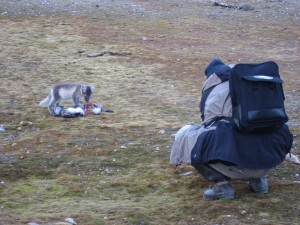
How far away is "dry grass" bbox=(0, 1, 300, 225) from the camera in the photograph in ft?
20.3

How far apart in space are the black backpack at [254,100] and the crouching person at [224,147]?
0.39ft

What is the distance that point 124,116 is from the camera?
9906 mm

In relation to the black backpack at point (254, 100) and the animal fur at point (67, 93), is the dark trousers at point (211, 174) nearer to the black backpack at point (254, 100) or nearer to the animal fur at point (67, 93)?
the black backpack at point (254, 100)

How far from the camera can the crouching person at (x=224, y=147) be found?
591 cm

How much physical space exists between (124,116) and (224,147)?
4.13m

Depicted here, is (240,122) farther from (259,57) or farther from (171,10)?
(171,10)

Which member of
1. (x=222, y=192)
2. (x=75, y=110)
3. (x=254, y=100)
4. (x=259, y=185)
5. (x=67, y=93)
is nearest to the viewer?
(x=254, y=100)

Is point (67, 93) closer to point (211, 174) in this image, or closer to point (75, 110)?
point (75, 110)

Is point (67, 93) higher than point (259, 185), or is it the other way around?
point (259, 185)

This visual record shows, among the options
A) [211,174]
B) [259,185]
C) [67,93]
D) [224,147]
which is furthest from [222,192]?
[67,93]

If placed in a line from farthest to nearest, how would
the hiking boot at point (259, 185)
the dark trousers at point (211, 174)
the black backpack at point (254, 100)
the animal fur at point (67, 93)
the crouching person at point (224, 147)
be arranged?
the animal fur at point (67, 93)
the hiking boot at point (259, 185)
the dark trousers at point (211, 174)
the crouching person at point (224, 147)
the black backpack at point (254, 100)

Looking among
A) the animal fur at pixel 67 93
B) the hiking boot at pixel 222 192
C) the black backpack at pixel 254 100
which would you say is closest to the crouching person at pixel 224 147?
the hiking boot at pixel 222 192

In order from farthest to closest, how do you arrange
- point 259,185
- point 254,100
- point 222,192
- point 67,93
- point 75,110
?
point 67,93
point 75,110
point 259,185
point 222,192
point 254,100

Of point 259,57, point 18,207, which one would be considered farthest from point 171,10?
point 18,207
